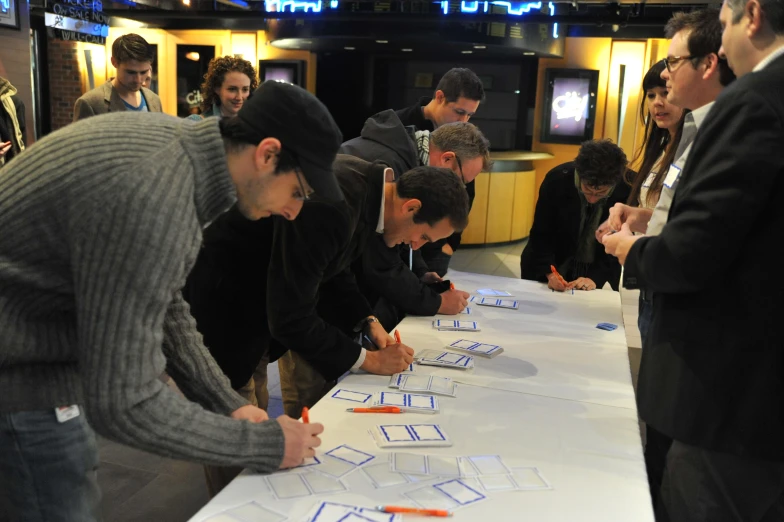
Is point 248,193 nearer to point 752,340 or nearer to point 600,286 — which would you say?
point 752,340

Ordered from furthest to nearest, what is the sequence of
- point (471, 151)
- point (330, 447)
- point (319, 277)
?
point (471, 151), point (319, 277), point (330, 447)

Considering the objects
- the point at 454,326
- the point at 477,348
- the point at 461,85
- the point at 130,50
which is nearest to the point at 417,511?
the point at 477,348

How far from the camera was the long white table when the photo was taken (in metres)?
1.21

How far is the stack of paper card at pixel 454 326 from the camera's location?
2.36m

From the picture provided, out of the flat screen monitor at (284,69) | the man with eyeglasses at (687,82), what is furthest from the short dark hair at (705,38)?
the flat screen monitor at (284,69)

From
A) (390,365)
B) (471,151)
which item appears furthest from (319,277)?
(471,151)

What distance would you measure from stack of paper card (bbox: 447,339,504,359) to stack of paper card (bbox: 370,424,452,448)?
584mm

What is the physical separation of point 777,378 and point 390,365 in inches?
36.2

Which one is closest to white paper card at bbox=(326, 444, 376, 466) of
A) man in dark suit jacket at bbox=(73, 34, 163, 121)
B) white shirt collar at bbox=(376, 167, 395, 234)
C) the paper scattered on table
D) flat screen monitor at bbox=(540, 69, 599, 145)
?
white shirt collar at bbox=(376, 167, 395, 234)

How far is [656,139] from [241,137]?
6.33 ft

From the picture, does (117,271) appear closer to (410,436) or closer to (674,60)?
(410,436)

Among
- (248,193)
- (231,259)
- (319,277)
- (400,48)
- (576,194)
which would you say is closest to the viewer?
Result: (248,193)

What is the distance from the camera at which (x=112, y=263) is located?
0.95 metres

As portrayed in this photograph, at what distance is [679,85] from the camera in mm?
1859
